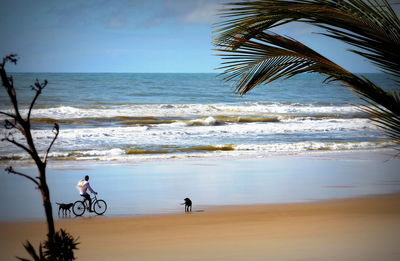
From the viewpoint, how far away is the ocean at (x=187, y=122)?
17.7 metres

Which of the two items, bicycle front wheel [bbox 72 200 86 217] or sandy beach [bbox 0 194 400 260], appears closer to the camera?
sandy beach [bbox 0 194 400 260]

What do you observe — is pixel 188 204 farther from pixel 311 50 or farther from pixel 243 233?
pixel 311 50

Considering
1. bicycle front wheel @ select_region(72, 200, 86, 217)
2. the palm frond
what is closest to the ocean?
the palm frond

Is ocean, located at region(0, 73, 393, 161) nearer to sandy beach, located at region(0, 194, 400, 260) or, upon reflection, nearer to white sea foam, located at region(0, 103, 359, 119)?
white sea foam, located at region(0, 103, 359, 119)

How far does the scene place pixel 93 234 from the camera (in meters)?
7.64

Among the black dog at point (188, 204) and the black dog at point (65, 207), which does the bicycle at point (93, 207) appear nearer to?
the black dog at point (65, 207)

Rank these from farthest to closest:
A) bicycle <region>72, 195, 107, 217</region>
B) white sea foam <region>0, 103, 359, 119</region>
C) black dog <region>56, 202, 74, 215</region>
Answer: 1. white sea foam <region>0, 103, 359, 119</region>
2. bicycle <region>72, 195, 107, 217</region>
3. black dog <region>56, 202, 74, 215</region>

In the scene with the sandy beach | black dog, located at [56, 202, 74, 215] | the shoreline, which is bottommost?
the sandy beach

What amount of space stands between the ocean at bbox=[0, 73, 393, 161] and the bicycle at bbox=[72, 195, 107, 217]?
19.2 ft

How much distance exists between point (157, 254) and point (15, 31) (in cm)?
4214

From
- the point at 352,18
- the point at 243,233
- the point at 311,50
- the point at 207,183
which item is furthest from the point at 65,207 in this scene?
the point at 352,18

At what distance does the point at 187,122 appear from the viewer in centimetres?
2803

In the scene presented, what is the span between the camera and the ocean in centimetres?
1770

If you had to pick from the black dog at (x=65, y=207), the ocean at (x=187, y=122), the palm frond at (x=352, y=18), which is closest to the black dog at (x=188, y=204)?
the black dog at (x=65, y=207)
